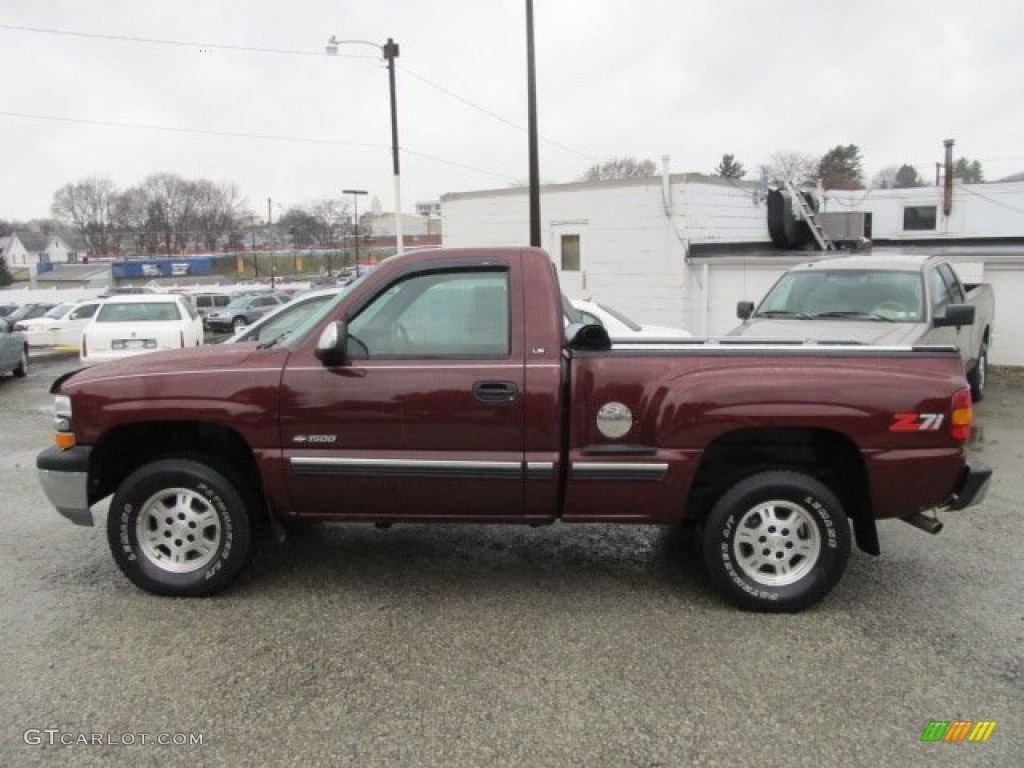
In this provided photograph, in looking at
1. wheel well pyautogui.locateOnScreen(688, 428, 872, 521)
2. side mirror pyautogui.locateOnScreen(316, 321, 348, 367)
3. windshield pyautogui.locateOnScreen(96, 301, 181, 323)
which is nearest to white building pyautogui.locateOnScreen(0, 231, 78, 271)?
windshield pyautogui.locateOnScreen(96, 301, 181, 323)

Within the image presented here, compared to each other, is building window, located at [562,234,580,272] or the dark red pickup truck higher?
building window, located at [562,234,580,272]

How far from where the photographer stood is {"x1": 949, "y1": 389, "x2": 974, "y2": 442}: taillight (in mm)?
3900

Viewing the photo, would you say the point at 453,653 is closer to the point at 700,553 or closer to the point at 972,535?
the point at 700,553

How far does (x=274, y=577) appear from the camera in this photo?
466 cm

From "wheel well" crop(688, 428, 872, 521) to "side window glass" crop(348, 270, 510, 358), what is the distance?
4.13 ft

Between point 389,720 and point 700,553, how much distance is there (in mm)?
1846

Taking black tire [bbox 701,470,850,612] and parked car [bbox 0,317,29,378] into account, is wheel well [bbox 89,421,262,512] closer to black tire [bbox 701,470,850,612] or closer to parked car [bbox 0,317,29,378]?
black tire [bbox 701,470,850,612]

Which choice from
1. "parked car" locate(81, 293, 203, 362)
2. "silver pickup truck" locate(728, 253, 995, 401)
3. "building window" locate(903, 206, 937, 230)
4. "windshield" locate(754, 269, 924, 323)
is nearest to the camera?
"silver pickup truck" locate(728, 253, 995, 401)

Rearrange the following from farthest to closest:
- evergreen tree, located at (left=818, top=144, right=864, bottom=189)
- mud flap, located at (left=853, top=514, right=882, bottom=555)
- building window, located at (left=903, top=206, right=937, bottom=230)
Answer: evergreen tree, located at (left=818, top=144, right=864, bottom=189), building window, located at (left=903, top=206, right=937, bottom=230), mud flap, located at (left=853, top=514, right=882, bottom=555)

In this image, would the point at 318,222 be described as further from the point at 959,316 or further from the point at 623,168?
the point at 959,316

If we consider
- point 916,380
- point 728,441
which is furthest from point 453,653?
point 916,380

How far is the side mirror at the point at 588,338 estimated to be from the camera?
4047 mm

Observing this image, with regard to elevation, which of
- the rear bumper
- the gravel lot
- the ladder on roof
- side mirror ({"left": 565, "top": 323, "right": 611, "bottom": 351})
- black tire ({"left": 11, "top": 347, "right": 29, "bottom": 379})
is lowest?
the gravel lot

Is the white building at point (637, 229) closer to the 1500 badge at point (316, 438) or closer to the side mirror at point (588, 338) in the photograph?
the side mirror at point (588, 338)
